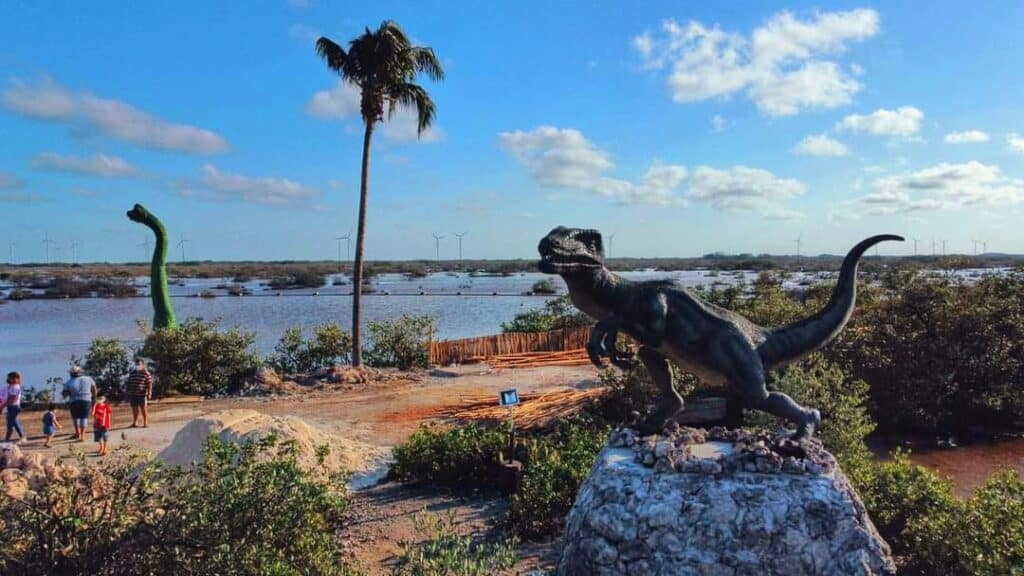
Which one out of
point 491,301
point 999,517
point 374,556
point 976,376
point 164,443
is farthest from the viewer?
point 491,301

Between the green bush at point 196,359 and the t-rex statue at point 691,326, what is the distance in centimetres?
1492

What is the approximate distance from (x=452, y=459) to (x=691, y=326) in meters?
5.89

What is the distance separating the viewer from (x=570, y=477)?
805cm

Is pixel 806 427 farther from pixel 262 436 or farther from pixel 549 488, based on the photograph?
pixel 262 436

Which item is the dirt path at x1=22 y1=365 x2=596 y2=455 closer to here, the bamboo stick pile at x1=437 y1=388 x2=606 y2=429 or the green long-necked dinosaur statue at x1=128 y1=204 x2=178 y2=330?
the bamboo stick pile at x1=437 y1=388 x2=606 y2=429

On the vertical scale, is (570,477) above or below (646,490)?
below

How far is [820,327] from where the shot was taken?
5.07m

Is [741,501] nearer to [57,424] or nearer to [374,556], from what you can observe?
[374,556]

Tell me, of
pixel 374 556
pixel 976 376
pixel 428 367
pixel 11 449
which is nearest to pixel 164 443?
pixel 11 449

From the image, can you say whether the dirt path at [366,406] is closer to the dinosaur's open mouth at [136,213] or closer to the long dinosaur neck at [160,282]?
the long dinosaur neck at [160,282]

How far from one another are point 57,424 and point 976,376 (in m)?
19.1

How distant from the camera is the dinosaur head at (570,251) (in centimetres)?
463

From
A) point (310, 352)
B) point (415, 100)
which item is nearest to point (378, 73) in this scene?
point (415, 100)

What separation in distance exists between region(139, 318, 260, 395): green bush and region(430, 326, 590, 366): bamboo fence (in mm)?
5788
